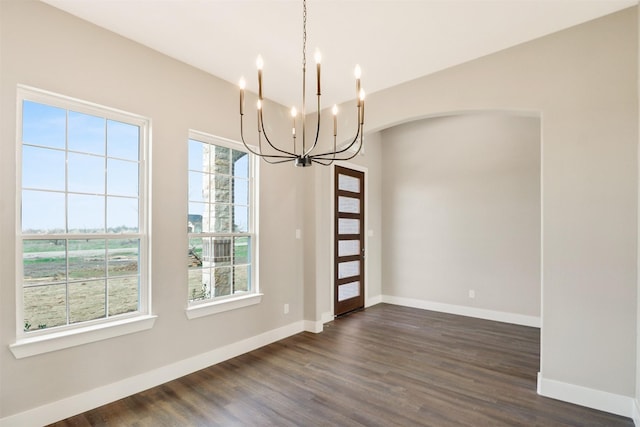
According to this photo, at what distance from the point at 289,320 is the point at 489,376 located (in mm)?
2344

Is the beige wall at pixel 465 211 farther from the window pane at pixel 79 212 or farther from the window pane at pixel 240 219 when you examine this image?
the window pane at pixel 79 212

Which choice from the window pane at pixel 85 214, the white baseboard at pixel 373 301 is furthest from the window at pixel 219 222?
the white baseboard at pixel 373 301

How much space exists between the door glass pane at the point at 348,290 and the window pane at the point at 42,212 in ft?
12.3

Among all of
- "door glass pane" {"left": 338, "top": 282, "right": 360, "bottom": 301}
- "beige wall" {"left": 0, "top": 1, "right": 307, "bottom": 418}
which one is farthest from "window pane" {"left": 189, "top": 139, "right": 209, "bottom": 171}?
"door glass pane" {"left": 338, "top": 282, "right": 360, "bottom": 301}

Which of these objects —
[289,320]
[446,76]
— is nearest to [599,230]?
[446,76]

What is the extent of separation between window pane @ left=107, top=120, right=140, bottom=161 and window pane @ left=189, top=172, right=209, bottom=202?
1.79ft

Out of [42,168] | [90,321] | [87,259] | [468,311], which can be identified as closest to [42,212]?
[42,168]

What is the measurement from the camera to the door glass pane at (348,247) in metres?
5.29

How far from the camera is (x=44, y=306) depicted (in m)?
2.37

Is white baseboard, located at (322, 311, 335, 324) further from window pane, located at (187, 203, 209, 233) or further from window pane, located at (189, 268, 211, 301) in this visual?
window pane, located at (187, 203, 209, 233)

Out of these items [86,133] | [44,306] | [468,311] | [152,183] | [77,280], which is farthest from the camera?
[468,311]

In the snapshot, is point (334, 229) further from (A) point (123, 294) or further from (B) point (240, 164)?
(A) point (123, 294)

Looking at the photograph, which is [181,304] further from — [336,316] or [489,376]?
[489,376]

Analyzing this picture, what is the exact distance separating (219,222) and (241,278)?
0.72m
